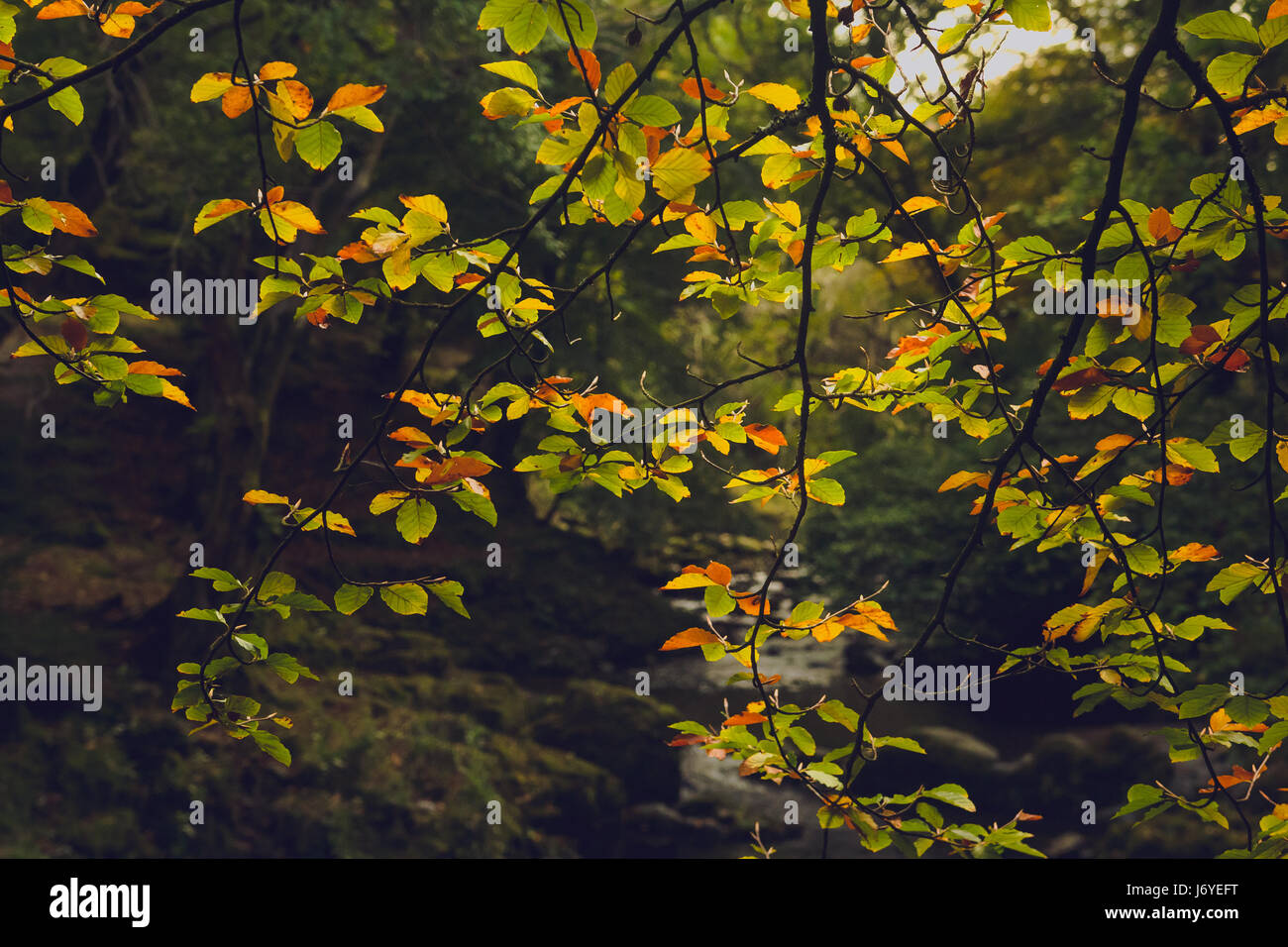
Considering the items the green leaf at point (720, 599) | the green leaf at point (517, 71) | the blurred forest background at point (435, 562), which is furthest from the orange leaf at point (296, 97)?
the blurred forest background at point (435, 562)

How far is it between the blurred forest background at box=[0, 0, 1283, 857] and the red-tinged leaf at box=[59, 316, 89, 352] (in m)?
5.89

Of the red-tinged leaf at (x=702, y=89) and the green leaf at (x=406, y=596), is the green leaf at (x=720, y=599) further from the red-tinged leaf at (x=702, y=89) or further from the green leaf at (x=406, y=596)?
the red-tinged leaf at (x=702, y=89)

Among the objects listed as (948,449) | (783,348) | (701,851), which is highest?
(783,348)

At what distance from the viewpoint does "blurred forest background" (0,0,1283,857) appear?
698 centimetres

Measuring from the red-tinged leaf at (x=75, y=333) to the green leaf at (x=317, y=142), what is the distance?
1.81 ft

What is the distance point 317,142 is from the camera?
140 centimetres

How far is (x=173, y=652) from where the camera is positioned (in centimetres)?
775

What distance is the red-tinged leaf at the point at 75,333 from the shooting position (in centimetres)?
160

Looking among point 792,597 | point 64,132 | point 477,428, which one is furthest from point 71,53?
point 792,597

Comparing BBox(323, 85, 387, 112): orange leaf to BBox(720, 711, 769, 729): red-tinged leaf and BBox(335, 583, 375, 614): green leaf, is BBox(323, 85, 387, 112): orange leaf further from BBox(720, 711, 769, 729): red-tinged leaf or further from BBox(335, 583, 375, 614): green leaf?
BBox(720, 711, 769, 729): red-tinged leaf

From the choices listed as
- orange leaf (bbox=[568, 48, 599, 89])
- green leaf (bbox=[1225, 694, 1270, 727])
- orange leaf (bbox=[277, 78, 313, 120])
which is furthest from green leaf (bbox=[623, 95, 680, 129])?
green leaf (bbox=[1225, 694, 1270, 727])

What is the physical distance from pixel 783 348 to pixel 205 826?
11.3 m
